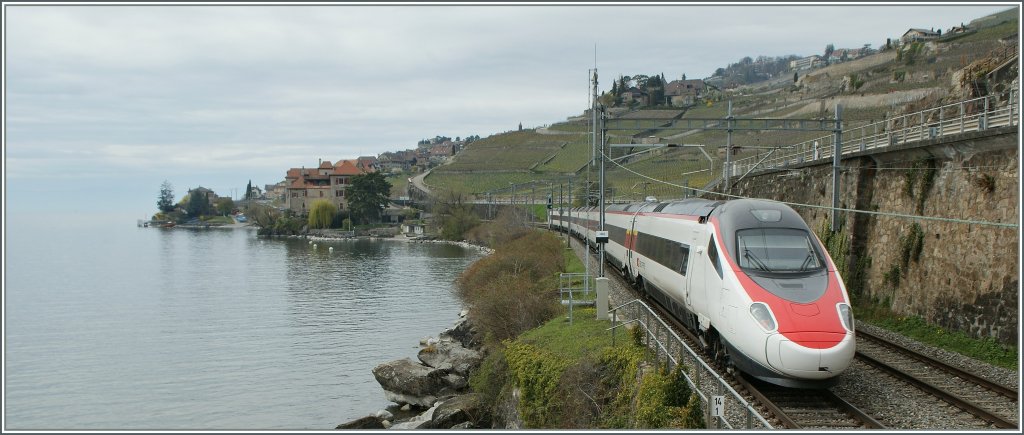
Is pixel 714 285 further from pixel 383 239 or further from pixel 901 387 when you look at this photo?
pixel 383 239

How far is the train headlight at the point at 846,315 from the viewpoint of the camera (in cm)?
1252

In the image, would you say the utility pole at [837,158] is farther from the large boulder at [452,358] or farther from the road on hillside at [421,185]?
the road on hillside at [421,185]

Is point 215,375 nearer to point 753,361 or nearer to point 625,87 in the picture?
point 753,361

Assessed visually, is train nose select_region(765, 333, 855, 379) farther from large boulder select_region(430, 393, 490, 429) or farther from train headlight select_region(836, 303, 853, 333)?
large boulder select_region(430, 393, 490, 429)

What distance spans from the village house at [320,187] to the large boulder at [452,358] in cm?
12351

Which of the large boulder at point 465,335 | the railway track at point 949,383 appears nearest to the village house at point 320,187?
the large boulder at point 465,335

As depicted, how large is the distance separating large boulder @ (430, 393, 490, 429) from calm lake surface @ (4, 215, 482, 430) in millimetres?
4644

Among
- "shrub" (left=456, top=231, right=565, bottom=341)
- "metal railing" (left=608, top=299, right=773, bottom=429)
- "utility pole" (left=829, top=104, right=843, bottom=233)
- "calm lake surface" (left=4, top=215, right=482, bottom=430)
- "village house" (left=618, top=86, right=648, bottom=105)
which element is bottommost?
"calm lake surface" (left=4, top=215, right=482, bottom=430)

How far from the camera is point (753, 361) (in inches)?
502

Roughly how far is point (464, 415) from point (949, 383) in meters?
12.6

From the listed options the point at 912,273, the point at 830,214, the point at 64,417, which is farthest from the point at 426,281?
the point at 912,273

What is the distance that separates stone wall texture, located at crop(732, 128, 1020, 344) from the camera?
1705 centimetres

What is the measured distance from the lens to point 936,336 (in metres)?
18.8

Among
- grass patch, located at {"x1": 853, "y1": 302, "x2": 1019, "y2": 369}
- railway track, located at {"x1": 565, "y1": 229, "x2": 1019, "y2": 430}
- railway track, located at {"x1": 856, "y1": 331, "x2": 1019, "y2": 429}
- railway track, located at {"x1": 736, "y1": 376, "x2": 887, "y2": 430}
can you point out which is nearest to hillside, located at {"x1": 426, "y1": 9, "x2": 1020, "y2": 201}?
grass patch, located at {"x1": 853, "y1": 302, "x2": 1019, "y2": 369}
